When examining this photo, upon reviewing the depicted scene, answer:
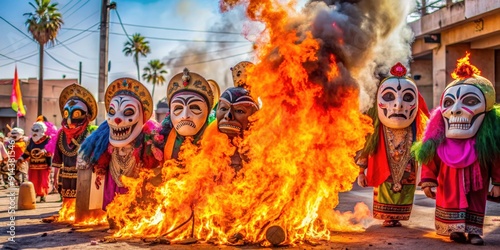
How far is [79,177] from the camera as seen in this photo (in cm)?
894

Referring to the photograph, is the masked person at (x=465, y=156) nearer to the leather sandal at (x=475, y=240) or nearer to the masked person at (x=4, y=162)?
the leather sandal at (x=475, y=240)

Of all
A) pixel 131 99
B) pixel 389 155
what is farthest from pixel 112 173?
pixel 389 155

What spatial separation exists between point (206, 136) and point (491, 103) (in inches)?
137

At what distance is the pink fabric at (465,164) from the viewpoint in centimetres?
701

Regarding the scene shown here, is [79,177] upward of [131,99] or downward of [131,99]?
downward

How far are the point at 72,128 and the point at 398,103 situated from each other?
5252 mm

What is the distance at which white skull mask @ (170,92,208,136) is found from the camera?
805 cm

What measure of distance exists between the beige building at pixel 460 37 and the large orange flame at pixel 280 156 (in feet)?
32.9

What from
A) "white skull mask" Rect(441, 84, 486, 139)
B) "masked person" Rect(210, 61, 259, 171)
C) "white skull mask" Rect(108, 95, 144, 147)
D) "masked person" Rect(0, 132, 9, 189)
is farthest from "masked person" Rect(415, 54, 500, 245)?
"masked person" Rect(0, 132, 9, 189)

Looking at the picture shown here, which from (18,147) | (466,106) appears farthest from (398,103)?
(18,147)

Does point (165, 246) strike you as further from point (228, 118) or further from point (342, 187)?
point (342, 187)

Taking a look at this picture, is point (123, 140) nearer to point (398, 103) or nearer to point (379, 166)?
point (379, 166)

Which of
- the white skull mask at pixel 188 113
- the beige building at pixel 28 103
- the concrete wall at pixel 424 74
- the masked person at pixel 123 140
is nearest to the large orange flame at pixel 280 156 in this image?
the white skull mask at pixel 188 113

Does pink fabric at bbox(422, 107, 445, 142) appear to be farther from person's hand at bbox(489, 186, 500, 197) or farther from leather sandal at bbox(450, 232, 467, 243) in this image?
leather sandal at bbox(450, 232, 467, 243)
